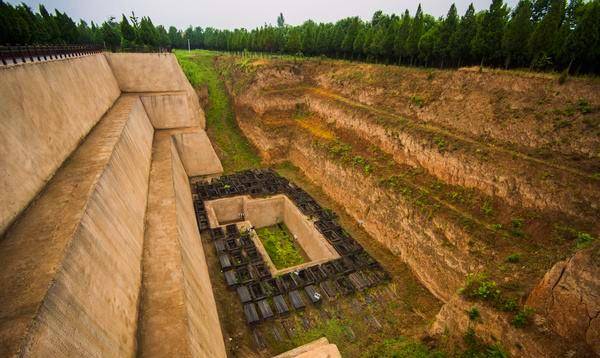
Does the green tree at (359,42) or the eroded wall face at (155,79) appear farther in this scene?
the green tree at (359,42)

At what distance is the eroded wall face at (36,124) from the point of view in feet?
31.0

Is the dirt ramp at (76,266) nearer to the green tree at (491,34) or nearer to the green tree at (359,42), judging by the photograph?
the green tree at (491,34)

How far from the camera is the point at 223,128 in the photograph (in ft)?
123

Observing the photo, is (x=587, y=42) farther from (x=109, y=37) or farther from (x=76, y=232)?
(x=109, y=37)

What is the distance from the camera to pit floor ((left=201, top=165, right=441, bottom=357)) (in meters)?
13.6

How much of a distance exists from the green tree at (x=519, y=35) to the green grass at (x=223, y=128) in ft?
82.4

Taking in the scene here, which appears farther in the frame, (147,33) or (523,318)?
(147,33)

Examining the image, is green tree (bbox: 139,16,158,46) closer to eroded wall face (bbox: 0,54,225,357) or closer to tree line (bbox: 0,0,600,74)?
tree line (bbox: 0,0,600,74)

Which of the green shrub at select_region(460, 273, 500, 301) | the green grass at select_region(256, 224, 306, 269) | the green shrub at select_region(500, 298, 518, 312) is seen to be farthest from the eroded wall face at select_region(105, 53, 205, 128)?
the green shrub at select_region(500, 298, 518, 312)

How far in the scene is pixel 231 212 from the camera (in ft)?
81.8

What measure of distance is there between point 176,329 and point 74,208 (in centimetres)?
532

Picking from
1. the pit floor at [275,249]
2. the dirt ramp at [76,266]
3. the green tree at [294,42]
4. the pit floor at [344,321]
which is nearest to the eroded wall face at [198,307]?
the pit floor at [344,321]

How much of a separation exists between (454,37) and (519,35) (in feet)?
18.0

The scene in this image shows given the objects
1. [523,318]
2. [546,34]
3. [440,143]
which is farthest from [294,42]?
[523,318]
